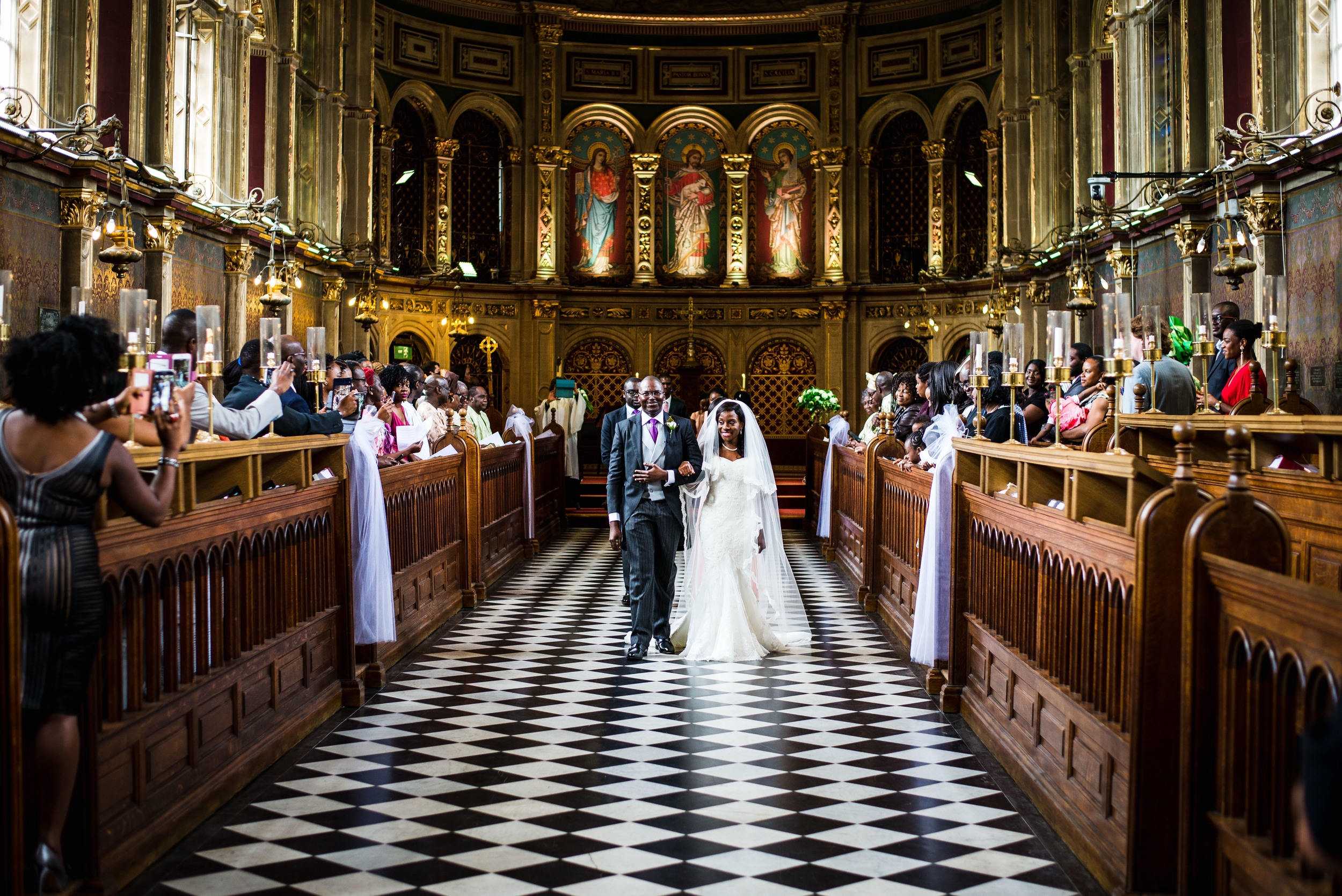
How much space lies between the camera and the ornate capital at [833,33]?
2369 cm

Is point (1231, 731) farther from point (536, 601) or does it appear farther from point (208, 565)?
point (536, 601)

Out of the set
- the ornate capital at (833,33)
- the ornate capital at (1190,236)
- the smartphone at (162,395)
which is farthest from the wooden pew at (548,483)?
the ornate capital at (833,33)

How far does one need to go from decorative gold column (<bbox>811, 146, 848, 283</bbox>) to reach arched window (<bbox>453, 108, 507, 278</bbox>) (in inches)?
255

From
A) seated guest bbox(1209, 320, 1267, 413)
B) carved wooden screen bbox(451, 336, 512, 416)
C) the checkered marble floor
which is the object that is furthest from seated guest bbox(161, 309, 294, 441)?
carved wooden screen bbox(451, 336, 512, 416)

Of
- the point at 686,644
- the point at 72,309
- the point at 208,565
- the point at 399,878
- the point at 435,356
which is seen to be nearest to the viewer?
the point at 399,878

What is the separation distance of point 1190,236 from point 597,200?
48.0 feet

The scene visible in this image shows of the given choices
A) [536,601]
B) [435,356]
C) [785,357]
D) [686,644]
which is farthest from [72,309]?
[785,357]

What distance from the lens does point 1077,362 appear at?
359 inches

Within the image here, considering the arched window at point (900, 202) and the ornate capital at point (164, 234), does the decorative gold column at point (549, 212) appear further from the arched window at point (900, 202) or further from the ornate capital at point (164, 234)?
the ornate capital at point (164, 234)

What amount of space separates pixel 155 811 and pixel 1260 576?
360 cm

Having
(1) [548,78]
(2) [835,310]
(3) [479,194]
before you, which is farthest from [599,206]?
(2) [835,310]

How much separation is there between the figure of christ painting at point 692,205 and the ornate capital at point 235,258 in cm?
1137

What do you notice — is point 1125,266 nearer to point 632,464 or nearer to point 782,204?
point 632,464

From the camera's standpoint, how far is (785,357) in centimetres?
2431
